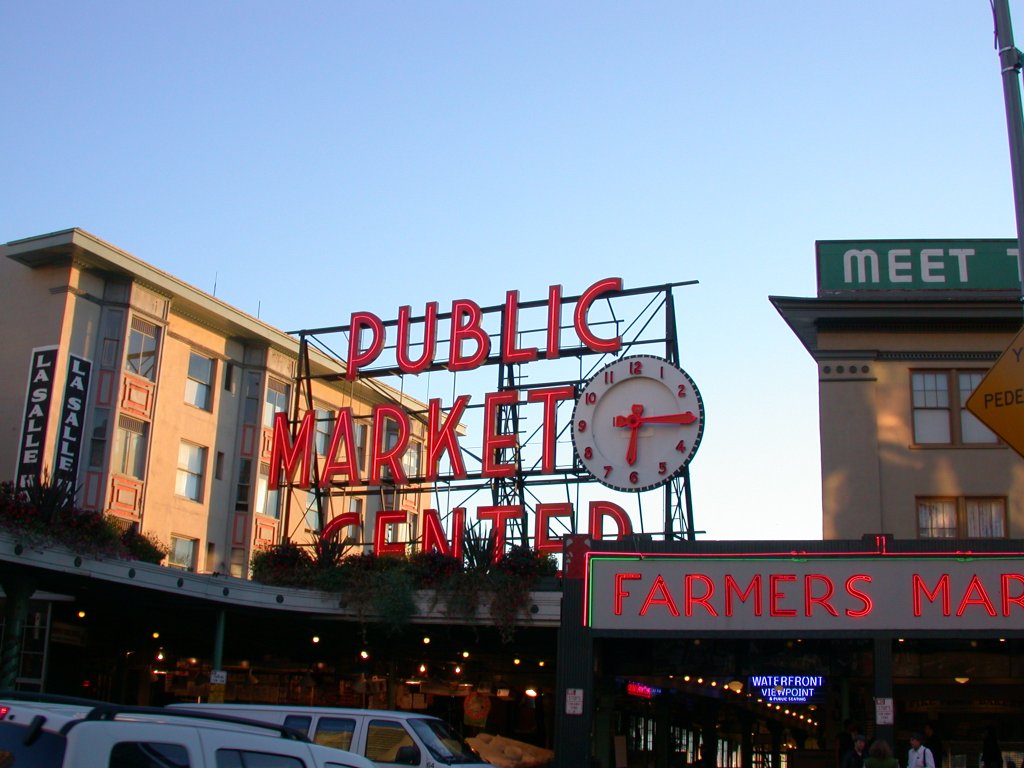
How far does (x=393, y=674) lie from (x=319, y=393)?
70.9 feet

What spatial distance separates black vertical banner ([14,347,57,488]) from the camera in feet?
118

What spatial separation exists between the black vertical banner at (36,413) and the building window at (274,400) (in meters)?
10.7

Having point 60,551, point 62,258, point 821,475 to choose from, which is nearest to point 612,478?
point 821,475

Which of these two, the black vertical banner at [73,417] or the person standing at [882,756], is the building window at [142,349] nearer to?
the black vertical banner at [73,417]

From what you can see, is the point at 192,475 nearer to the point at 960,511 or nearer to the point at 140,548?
the point at 140,548

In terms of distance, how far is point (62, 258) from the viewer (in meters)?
38.3

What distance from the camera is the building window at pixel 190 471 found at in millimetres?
42500

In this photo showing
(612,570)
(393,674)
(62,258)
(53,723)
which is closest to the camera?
(53,723)

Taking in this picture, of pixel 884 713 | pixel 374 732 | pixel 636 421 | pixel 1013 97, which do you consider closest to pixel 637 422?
pixel 636 421

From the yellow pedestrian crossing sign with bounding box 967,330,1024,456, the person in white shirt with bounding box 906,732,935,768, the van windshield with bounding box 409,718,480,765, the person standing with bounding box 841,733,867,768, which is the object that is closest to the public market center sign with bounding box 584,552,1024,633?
the person standing with bounding box 841,733,867,768

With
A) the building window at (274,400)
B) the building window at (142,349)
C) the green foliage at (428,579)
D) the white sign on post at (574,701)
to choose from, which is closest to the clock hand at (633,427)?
the green foliage at (428,579)

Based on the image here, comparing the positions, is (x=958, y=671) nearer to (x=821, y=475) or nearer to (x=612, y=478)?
(x=821, y=475)

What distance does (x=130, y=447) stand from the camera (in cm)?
3991

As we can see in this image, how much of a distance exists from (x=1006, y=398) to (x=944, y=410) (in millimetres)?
19687
